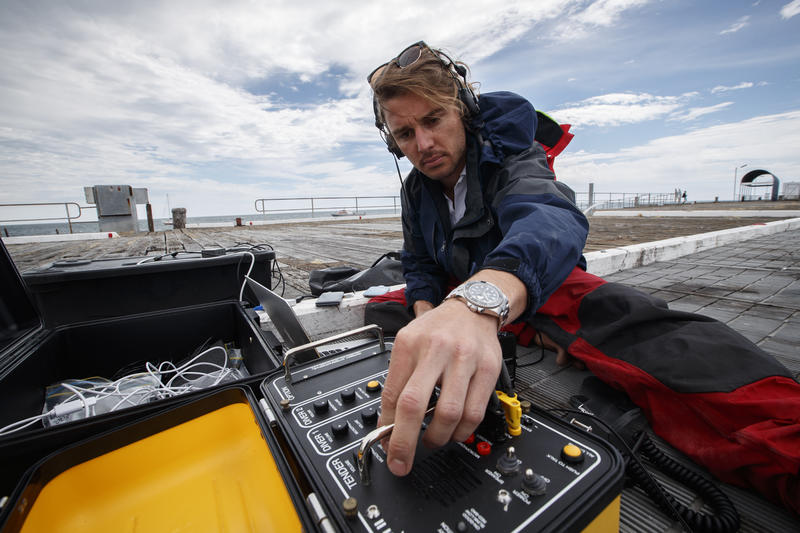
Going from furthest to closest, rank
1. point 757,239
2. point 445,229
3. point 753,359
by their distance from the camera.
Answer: point 757,239
point 445,229
point 753,359

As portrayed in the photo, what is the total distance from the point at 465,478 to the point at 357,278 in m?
1.84

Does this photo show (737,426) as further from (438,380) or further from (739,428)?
(438,380)

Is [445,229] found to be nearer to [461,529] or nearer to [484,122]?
[484,122]

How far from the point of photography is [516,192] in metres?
1.10

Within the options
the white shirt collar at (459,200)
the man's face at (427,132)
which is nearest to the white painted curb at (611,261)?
the white shirt collar at (459,200)

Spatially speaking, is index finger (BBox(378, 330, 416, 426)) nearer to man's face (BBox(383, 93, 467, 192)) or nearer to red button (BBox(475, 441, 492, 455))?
red button (BBox(475, 441, 492, 455))

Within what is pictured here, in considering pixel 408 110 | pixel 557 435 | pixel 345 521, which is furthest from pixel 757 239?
pixel 345 521

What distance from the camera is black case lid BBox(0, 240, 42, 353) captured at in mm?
1049

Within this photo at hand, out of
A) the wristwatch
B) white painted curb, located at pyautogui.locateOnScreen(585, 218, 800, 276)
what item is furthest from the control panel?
white painted curb, located at pyautogui.locateOnScreen(585, 218, 800, 276)

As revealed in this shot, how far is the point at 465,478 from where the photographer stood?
472 millimetres

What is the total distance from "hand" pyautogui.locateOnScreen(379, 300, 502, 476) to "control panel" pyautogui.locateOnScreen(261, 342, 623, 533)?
0.04 m

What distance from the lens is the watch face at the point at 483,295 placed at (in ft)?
1.88

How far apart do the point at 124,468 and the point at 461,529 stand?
1.95 feet

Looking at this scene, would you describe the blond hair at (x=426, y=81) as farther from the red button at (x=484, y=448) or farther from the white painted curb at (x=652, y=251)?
the white painted curb at (x=652, y=251)
